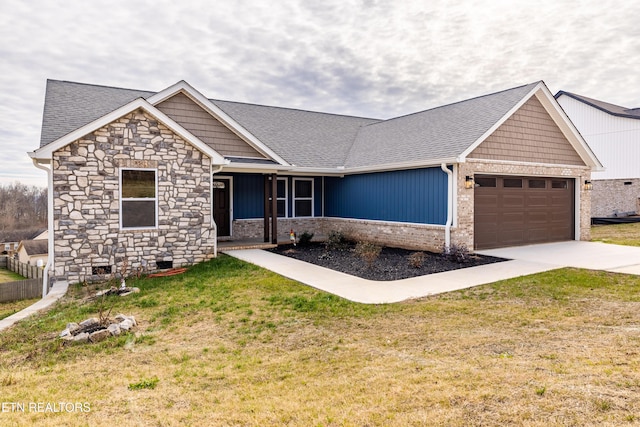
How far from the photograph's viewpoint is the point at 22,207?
4288 cm

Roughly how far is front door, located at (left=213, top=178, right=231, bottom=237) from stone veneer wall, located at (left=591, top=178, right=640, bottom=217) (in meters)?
23.8

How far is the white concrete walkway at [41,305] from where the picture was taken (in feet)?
22.2

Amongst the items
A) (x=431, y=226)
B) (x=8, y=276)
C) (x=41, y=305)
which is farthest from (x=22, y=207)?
(x=431, y=226)

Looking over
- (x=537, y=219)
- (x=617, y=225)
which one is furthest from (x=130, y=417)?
(x=617, y=225)

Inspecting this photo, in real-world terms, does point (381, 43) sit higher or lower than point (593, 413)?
higher

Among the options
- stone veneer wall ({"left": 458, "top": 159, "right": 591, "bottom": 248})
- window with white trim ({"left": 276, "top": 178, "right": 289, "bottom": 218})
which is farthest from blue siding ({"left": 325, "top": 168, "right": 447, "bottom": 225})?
window with white trim ({"left": 276, "top": 178, "right": 289, "bottom": 218})

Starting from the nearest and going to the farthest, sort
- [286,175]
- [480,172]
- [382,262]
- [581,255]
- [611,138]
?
[382,262] → [581,255] → [480,172] → [286,175] → [611,138]

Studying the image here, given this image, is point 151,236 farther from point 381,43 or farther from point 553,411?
point 381,43

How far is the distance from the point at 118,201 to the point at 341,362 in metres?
8.06

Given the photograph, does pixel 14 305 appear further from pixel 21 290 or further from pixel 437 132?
pixel 437 132

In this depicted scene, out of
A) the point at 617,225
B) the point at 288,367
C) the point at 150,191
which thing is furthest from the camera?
the point at 617,225

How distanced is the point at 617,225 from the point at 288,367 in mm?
23666

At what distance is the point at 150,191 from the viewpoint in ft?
34.4

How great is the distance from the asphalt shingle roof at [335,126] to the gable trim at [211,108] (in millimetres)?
1140
